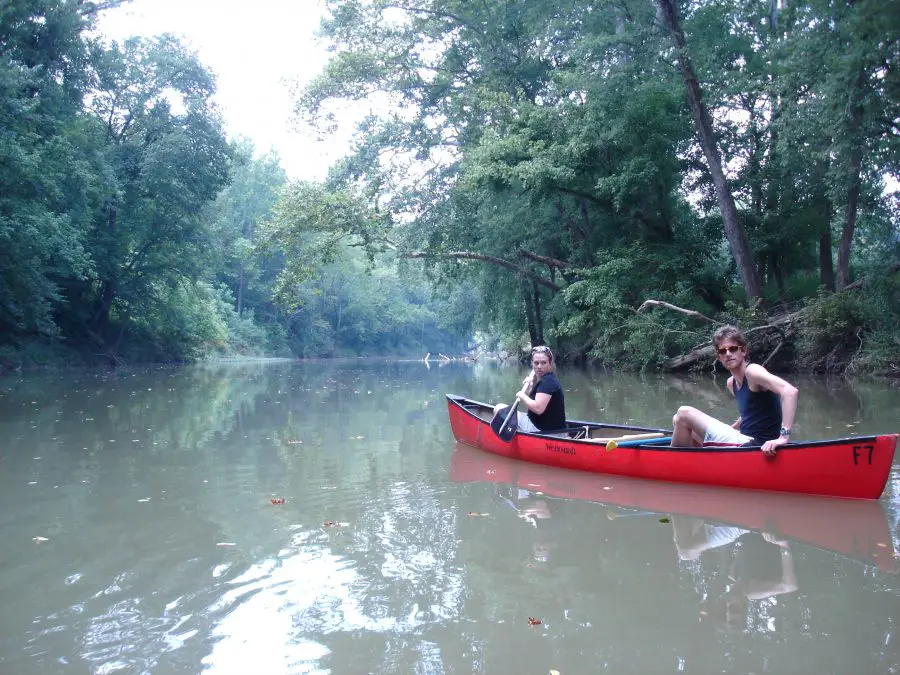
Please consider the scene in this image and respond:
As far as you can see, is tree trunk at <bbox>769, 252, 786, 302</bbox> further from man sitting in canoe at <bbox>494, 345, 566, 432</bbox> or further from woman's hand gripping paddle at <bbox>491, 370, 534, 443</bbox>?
woman's hand gripping paddle at <bbox>491, 370, 534, 443</bbox>

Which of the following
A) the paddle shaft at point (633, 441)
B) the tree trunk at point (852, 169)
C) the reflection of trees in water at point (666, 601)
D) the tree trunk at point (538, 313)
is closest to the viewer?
the reflection of trees in water at point (666, 601)

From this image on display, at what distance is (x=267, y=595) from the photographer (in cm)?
351

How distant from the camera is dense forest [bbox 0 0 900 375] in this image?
15.1 m

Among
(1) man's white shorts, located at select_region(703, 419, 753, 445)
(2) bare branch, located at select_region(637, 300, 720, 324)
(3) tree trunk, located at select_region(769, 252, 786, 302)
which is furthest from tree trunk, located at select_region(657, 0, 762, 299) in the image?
(1) man's white shorts, located at select_region(703, 419, 753, 445)

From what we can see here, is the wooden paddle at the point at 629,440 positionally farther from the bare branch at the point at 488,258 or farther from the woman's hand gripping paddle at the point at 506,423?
the bare branch at the point at 488,258

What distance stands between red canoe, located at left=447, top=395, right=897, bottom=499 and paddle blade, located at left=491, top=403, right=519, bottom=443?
7 cm

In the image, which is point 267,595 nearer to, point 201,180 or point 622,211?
point 622,211

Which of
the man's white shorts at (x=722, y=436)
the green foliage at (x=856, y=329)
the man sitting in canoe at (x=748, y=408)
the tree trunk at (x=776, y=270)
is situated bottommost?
the man's white shorts at (x=722, y=436)

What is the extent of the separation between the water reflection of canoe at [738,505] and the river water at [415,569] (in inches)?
1.1

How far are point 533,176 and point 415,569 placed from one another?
1612 cm

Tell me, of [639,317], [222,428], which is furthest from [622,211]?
[222,428]

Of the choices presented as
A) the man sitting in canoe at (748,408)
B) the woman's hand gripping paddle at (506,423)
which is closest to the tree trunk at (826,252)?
the woman's hand gripping paddle at (506,423)

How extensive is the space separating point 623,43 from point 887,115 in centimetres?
703

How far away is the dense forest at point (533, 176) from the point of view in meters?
15.1
